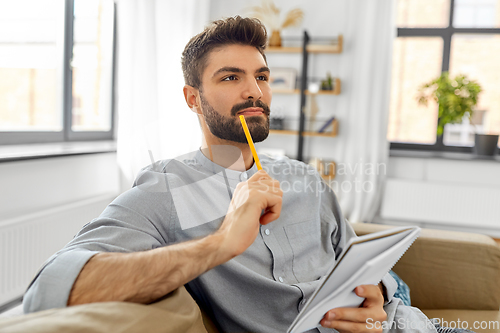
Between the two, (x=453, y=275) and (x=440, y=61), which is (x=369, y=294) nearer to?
(x=453, y=275)

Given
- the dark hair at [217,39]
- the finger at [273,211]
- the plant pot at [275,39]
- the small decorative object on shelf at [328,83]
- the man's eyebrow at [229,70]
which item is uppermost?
the plant pot at [275,39]

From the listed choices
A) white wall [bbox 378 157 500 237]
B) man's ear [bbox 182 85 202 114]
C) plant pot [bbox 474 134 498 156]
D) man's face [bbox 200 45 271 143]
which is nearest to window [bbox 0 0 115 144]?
man's ear [bbox 182 85 202 114]

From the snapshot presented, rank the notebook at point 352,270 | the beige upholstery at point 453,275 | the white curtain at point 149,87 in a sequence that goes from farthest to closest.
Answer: the white curtain at point 149,87 < the beige upholstery at point 453,275 < the notebook at point 352,270

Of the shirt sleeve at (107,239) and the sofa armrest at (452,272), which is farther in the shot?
the sofa armrest at (452,272)

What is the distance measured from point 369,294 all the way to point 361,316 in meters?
0.06

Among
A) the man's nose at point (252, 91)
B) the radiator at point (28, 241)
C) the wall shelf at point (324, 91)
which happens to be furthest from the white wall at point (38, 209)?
the wall shelf at point (324, 91)

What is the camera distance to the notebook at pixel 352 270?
63 cm

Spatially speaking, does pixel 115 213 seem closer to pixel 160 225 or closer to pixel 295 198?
pixel 160 225

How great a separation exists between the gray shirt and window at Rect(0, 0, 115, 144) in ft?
5.44

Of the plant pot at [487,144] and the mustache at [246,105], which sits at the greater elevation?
the mustache at [246,105]

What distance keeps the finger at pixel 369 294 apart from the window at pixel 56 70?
214 centimetres

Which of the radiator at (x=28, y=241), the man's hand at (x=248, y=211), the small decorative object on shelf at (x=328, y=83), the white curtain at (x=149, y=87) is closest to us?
the man's hand at (x=248, y=211)

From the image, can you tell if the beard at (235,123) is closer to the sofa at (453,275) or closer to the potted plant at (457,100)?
the sofa at (453,275)

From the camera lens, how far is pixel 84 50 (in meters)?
2.85
